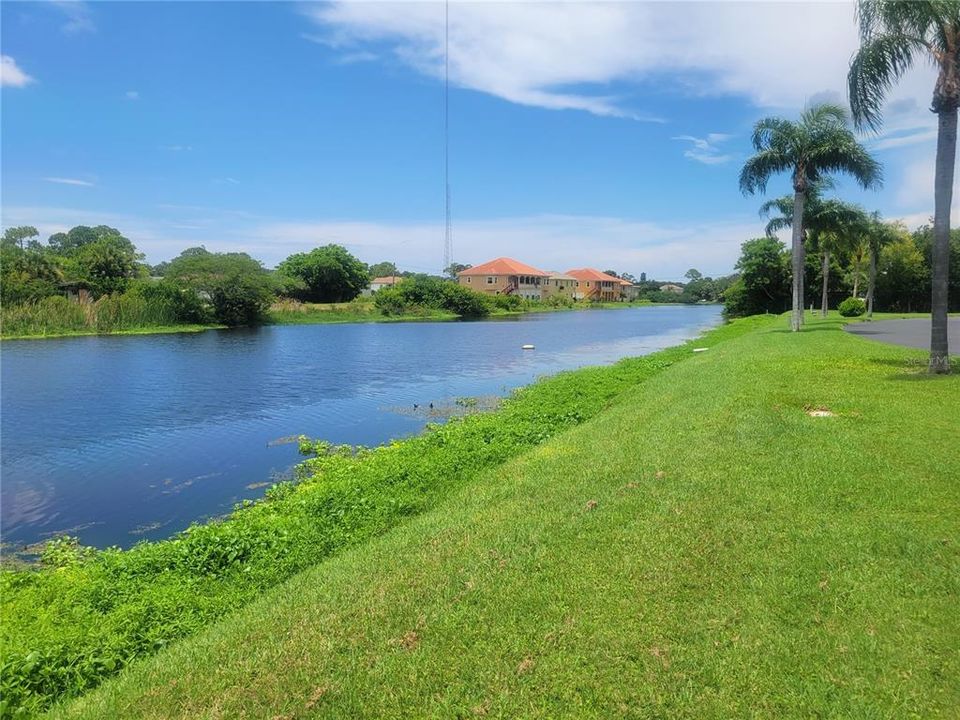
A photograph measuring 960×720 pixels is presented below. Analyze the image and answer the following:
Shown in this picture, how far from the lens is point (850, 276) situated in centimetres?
6500

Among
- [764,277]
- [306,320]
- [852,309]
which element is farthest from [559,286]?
[852,309]

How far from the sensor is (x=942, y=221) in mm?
13305

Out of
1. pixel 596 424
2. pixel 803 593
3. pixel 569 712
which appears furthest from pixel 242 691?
pixel 596 424

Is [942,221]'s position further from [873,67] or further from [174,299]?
[174,299]

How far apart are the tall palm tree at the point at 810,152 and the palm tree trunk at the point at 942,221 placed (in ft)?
51.0

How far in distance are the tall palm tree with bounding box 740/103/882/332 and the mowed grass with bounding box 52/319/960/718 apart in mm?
24455

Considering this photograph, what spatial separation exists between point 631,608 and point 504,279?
112 meters

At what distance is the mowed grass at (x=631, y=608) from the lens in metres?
3.68

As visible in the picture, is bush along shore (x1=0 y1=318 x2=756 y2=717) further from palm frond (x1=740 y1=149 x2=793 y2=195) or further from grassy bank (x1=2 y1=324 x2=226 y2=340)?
grassy bank (x1=2 y1=324 x2=226 y2=340)

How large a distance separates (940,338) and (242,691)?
14.9m

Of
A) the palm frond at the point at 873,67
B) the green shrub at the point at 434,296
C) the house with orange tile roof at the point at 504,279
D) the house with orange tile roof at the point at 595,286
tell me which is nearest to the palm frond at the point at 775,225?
the palm frond at the point at 873,67

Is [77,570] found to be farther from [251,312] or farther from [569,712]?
[251,312]

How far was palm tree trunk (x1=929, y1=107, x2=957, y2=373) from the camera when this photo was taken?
43.4ft

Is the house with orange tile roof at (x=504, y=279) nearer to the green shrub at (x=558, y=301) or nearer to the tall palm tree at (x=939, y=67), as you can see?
the green shrub at (x=558, y=301)
